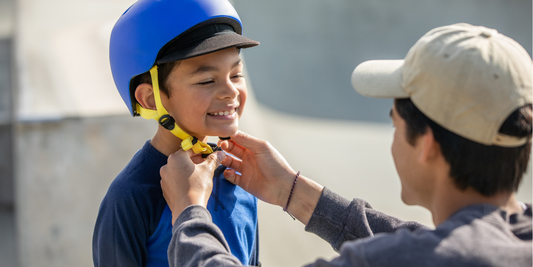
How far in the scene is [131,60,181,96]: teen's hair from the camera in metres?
2.09

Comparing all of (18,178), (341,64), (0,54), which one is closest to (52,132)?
(18,178)

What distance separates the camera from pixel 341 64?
9812 mm

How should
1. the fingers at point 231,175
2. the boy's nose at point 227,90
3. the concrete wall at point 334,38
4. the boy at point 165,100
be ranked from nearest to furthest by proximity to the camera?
the boy at point 165,100 < the boy's nose at point 227,90 < the fingers at point 231,175 < the concrete wall at point 334,38

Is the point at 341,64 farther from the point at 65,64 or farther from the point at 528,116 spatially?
the point at 528,116

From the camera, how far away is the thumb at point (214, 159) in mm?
2115

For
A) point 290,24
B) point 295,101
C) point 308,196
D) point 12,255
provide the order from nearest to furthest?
point 308,196 → point 12,255 → point 295,101 → point 290,24

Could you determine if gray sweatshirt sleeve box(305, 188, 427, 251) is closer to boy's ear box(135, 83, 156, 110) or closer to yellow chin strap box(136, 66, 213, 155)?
yellow chin strap box(136, 66, 213, 155)

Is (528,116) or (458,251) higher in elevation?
(528,116)

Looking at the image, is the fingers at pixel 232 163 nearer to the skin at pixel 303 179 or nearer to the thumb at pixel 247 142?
the skin at pixel 303 179

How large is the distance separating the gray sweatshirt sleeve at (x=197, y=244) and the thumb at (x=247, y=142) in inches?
27.0

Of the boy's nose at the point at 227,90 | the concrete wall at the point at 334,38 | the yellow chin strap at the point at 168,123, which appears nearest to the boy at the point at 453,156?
the yellow chin strap at the point at 168,123

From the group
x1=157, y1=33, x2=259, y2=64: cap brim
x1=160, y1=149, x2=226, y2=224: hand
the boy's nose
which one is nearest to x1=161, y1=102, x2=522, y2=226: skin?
x1=160, y1=149, x2=226, y2=224: hand

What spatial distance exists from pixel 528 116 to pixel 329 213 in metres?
1.14

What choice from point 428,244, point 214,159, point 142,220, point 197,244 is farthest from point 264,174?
point 428,244
